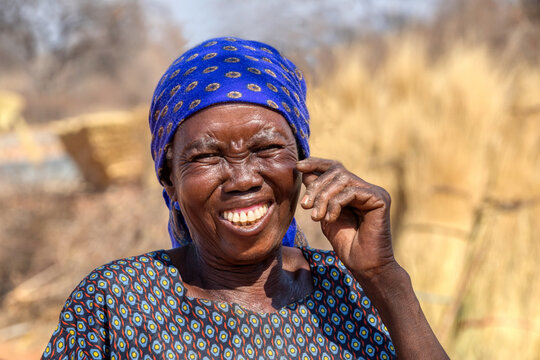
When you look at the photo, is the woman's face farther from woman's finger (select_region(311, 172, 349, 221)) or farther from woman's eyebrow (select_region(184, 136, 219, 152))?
woman's finger (select_region(311, 172, 349, 221))

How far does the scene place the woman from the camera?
4.92ft

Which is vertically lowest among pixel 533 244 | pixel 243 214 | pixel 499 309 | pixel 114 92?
pixel 499 309

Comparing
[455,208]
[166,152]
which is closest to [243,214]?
[166,152]

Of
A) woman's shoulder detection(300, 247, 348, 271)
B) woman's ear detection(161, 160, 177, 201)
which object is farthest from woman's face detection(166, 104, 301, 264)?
woman's shoulder detection(300, 247, 348, 271)

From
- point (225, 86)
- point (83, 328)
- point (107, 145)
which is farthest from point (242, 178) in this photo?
point (107, 145)

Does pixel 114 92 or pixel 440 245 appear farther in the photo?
pixel 114 92

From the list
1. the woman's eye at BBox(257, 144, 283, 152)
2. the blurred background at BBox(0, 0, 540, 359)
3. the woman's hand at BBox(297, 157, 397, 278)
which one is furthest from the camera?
the blurred background at BBox(0, 0, 540, 359)

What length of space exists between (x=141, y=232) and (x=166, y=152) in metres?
4.22

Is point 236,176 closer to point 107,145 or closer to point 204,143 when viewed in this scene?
point 204,143

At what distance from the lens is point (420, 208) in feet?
16.5

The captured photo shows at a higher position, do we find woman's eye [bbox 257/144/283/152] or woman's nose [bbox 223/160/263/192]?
woman's eye [bbox 257/144/283/152]

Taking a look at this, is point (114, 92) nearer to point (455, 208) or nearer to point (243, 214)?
point (455, 208)

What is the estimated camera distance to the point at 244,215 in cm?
158

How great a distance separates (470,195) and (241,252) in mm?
3532
